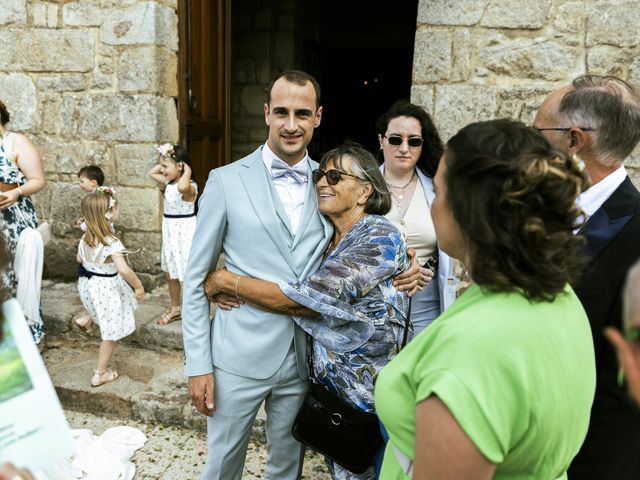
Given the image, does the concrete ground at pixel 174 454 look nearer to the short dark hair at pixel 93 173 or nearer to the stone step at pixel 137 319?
the stone step at pixel 137 319

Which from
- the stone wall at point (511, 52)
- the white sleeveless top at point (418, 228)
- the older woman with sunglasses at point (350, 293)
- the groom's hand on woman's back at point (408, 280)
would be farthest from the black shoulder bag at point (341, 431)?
the stone wall at point (511, 52)

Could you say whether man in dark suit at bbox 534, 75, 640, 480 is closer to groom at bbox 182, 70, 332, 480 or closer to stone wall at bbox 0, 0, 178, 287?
groom at bbox 182, 70, 332, 480

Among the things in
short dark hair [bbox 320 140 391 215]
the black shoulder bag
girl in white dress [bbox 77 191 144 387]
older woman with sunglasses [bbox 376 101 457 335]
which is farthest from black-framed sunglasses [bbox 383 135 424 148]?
girl in white dress [bbox 77 191 144 387]

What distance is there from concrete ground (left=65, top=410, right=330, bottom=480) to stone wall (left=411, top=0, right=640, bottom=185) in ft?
8.20

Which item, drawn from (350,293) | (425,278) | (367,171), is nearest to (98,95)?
(367,171)

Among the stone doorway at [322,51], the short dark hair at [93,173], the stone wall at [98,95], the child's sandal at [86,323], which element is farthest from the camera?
the stone doorway at [322,51]

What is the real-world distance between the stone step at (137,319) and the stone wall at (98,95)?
0.36 m

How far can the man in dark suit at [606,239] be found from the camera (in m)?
1.41

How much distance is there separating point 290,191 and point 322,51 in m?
7.16

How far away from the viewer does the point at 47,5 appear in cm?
441

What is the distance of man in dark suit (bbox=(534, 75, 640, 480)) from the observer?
1.41m

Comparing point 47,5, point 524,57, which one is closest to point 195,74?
point 47,5

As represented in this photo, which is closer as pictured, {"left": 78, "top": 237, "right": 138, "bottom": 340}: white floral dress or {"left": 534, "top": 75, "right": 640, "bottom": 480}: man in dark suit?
{"left": 534, "top": 75, "right": 640, "bottom": 480}: man in dark suit

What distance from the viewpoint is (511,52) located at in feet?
11.6
